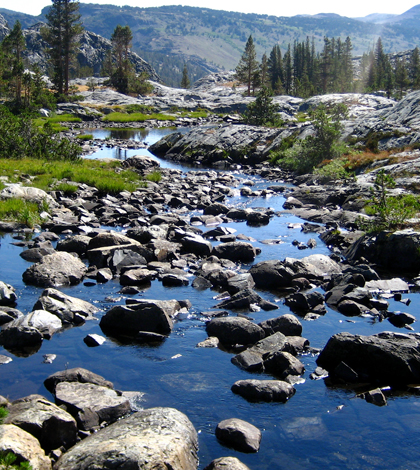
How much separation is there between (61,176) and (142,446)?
21456 mm

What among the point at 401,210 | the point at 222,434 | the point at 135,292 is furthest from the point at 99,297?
the point at 401,210

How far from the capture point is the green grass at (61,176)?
23297 mm

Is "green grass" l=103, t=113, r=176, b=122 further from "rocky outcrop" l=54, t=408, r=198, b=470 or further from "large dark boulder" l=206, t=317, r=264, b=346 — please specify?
"rocky outcrop" l=54, t=408, r=198, b=470

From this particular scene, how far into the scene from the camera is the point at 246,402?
7863 millimetres

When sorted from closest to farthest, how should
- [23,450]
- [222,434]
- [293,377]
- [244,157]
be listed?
[23,450] < [222,434] < [293,377] < [244,157]

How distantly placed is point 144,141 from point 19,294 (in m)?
46.9

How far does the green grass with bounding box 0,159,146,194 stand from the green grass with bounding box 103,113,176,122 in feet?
184

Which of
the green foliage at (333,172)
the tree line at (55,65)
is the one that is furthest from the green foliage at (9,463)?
the tree line at (55,65)

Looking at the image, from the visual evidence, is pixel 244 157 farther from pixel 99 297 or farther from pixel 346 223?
pixel 99 297

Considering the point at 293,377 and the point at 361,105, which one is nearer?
the point at 293,377

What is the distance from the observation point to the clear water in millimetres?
6711

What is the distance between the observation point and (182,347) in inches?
380

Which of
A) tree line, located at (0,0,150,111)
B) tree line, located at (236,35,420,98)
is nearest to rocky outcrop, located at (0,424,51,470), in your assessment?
tree line, located at (0,0,150,111)

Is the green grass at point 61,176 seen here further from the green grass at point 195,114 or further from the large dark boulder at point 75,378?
the green grass at point 195,114
